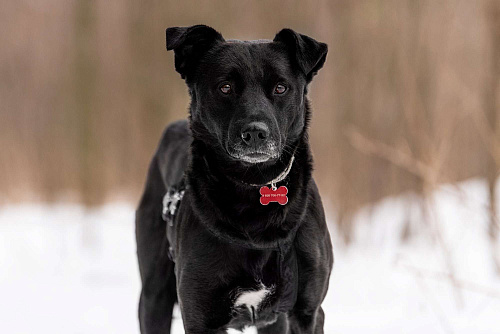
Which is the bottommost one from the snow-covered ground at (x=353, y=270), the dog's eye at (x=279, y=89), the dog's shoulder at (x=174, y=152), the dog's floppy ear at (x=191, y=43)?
the snow-covered ground at (x=353, y=270)

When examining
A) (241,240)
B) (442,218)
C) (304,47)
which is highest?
(304,47)

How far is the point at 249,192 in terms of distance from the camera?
8.28 ft

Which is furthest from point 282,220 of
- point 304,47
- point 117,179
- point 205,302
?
point 117,179


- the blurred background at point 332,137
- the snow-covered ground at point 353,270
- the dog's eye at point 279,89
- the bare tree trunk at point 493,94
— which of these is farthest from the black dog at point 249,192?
the bare tree trunk at point 493,94

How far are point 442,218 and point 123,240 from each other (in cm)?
424

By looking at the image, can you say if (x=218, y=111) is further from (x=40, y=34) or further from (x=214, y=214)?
(x=40, y=34)

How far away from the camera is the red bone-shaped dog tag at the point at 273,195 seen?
2.47 m

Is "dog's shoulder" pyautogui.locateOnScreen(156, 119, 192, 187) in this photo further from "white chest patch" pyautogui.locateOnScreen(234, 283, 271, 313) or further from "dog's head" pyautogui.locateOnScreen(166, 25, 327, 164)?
"white chest patch" pyautogui.locateOnScreen(234, 283, 271, 313)

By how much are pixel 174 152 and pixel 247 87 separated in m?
0.94

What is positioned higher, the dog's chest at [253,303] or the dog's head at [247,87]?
the dog's head at [247,87]

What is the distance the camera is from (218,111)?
2410 mm

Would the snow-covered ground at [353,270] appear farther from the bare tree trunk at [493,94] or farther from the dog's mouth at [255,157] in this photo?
the dog's mouth at [255,157]

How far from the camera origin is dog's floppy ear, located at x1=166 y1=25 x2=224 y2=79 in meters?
2.50

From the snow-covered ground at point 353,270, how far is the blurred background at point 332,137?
0.03 meters
